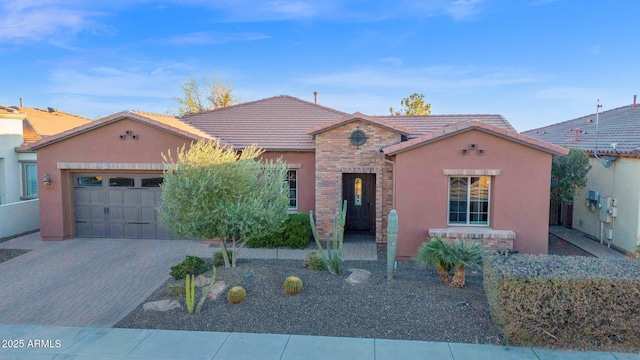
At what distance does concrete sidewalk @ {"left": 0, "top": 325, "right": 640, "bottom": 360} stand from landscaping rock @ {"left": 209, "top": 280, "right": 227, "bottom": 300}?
51.5 inches

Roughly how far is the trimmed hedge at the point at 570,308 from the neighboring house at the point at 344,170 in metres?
5.05

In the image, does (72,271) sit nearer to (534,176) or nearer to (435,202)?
(435,202)

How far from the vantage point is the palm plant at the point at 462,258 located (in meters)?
8.32

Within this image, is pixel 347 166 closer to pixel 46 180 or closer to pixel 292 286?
pixel 292 286

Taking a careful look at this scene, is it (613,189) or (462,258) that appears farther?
(613,189)

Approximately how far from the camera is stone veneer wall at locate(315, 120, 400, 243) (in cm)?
1370

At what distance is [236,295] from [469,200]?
7403 millimetres

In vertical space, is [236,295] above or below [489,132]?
below

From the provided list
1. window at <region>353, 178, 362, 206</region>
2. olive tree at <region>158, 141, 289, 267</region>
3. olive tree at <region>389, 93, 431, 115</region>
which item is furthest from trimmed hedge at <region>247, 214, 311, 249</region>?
olive tree at <region>389, 93, 431, 115</region>

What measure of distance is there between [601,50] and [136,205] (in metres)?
18.5

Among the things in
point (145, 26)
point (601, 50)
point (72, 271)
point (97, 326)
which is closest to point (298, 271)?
point (97, 326)

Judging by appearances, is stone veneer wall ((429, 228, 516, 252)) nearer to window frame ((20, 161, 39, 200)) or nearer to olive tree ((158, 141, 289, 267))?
olive tree ((158, 141, 289, 267))

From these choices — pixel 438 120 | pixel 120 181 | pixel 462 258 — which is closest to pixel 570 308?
pixel 462 258

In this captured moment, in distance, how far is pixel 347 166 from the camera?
1386 centimetres
